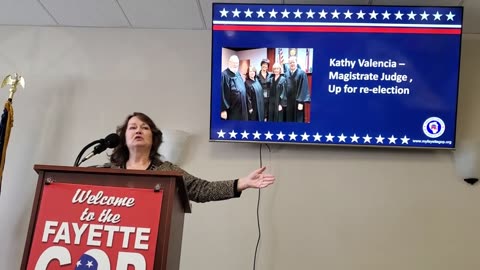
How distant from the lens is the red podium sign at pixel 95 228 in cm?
134

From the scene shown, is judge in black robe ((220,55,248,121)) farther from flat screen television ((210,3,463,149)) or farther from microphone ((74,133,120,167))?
microphone ((74,133,120,167))

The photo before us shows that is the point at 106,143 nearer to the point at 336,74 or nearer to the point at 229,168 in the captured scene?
the point at 229,168

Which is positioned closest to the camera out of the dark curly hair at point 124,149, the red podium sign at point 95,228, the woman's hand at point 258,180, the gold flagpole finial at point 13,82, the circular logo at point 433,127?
the red podium sign at point 95,228

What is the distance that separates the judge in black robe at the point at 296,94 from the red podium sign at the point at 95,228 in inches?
64.5

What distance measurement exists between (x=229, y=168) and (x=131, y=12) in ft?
3.99

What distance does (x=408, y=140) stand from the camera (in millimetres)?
2902

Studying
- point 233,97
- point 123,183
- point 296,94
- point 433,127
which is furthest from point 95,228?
point 433,127

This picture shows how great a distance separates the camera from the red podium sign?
1.34m

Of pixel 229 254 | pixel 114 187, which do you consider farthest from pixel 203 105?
pixel 114 187

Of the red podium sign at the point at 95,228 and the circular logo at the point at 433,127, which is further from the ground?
the circular logo at the point at 433,127

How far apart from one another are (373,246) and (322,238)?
308 mm

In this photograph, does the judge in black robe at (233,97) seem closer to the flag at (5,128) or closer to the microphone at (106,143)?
the microphone at (106,143)

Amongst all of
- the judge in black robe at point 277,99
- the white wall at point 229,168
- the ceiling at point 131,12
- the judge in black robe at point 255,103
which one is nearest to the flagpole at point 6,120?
the white wall at point 229,168

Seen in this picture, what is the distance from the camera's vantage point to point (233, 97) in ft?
9.74
